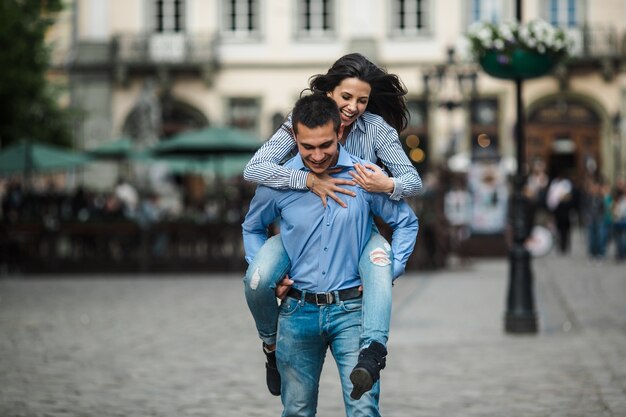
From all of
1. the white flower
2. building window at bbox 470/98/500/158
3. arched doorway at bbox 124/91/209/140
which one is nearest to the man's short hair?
the white flower

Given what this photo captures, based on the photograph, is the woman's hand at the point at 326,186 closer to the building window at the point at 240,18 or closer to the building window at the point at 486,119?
the building window at the point at 486,119

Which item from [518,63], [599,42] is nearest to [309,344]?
[518,63]

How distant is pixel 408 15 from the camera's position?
44.5m

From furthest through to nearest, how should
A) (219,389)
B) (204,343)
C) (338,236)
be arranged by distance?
(204,343) < (219,389) < (338,236)

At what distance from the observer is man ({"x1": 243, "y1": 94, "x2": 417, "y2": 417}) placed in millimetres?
5648

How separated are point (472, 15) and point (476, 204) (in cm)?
1579

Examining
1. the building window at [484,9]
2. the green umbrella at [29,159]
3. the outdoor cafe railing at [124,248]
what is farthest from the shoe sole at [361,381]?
the building window at [484,9]

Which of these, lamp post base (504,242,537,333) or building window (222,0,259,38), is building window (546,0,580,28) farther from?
lamp post base (504,242,537,333)

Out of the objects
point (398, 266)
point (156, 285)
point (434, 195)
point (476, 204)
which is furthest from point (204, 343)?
point (476, 204)

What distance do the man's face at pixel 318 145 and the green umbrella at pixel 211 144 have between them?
22.0 m

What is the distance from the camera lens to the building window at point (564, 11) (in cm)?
4369

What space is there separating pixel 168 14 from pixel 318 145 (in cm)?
3981

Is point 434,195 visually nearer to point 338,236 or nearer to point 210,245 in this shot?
point 210,245

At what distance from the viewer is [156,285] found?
874 inches
